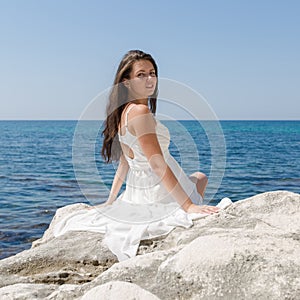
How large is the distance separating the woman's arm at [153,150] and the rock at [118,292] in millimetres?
1707

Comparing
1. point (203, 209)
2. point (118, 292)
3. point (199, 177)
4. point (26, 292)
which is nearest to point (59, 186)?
point (199, 177)

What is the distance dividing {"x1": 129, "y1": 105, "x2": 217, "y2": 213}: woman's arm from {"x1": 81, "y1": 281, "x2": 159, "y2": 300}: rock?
171 cm

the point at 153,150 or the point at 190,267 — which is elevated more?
the point at 153,150

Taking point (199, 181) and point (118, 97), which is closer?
point (118, 97)

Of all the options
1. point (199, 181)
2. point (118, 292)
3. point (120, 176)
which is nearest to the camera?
point (118, 292)

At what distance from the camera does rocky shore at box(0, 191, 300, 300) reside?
2.86 meters

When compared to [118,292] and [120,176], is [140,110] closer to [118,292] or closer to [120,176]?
[120,176]

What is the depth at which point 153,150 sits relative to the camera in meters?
4.59

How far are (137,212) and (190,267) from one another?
1635mm

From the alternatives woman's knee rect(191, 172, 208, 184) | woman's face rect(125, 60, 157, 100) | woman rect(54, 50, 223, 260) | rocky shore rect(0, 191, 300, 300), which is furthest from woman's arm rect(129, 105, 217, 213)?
woman's knee rect(191, 172, 208, 184)

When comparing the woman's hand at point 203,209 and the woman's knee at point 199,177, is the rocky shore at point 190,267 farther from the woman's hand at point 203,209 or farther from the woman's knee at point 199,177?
the woman's knee at point 199,177

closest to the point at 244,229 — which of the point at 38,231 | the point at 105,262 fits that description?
the point at 105,262

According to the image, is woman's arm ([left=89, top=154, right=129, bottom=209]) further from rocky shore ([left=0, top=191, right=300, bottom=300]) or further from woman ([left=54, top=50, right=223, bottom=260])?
rocky shore ([left=0, top=191, right=300, bottom=300])

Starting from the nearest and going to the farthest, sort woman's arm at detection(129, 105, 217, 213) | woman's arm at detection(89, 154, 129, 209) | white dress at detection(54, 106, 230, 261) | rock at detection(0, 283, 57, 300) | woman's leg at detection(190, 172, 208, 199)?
rock at detection(0, 283, 57, 300) < white dress at detection(54, 106, 230, 261) < woman's arm at detection(129, 105, 217, 213) < woman's leg at detection(190, 172, 208, 199) < woman's arm at detection(89, 154, 129, 209)
